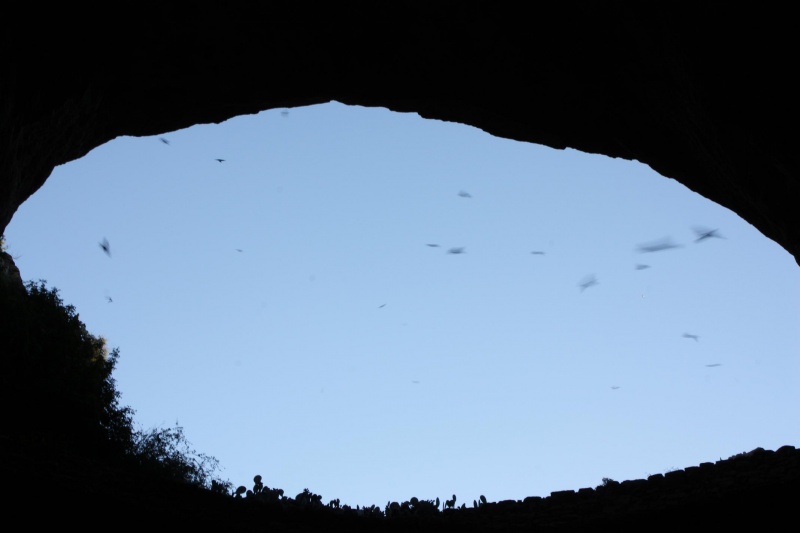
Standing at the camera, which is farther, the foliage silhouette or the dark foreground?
the foliage silhouette

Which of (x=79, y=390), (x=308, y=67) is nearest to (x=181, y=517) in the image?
(x=308, y=67)

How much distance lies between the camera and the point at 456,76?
11.1 m

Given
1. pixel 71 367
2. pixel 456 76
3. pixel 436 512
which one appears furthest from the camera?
pixel 71 367

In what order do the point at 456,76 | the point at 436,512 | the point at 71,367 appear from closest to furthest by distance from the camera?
1. the point at 436,512
2. the point at 456,76
3. the point at 71,367

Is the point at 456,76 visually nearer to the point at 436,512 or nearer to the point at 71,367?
the point at 436,512

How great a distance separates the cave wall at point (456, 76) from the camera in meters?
7.45

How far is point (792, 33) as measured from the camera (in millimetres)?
6641

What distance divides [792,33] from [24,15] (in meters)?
8.70

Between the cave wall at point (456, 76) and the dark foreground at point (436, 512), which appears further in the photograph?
the cave wall at point (456, 76)

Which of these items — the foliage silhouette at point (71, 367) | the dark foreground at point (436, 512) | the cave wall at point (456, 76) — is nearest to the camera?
the dark foreground at point (436, 512)

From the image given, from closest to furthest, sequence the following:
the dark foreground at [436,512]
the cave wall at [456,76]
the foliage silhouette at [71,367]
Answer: the dark foreground at [436,512], the cave wall at [456,76], the foliage silhouette at [71,367]

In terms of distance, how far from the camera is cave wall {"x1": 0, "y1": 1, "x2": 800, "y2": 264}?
745 cm

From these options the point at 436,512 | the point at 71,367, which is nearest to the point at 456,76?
the point at 436,512

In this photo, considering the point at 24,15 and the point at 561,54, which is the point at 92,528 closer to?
the point at 24,15
